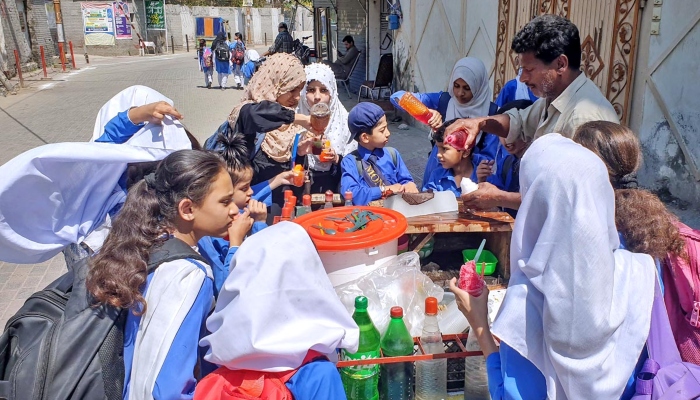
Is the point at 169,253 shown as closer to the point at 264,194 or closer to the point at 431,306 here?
the point at 431,306

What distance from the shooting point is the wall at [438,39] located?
7.40 m

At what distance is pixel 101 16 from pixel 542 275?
3701 cm

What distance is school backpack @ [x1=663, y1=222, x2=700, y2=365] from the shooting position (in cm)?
168

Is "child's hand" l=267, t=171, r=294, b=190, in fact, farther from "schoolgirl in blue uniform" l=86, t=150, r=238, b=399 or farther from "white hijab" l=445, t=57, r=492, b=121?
"schoolgirl in blue uniform" l=86, t=150, r=238, b=399

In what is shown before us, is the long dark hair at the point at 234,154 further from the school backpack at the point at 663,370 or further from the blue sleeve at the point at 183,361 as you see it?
the school backpack at the point at 663,370

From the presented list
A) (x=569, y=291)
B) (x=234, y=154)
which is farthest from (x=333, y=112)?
(x=569, y=291)

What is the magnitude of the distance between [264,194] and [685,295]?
2.43m

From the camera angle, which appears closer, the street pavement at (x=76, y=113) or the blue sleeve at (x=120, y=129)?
the blue sleeve at (x=120, y=129)

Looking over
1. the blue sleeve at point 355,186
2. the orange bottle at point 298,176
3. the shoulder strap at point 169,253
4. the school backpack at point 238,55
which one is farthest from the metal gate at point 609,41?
the school backpack at point 238,55

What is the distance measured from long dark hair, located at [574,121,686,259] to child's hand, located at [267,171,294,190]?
2.07 m

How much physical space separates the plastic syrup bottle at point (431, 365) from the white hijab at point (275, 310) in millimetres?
323

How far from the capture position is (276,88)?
12.1 feet

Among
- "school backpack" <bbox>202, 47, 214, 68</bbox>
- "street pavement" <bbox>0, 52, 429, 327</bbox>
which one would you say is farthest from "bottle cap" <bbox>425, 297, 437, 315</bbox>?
"school backpack" <bbox>202, 47, 214, 68</bbox>

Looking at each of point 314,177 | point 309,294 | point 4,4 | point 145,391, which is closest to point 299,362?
point 309,294
